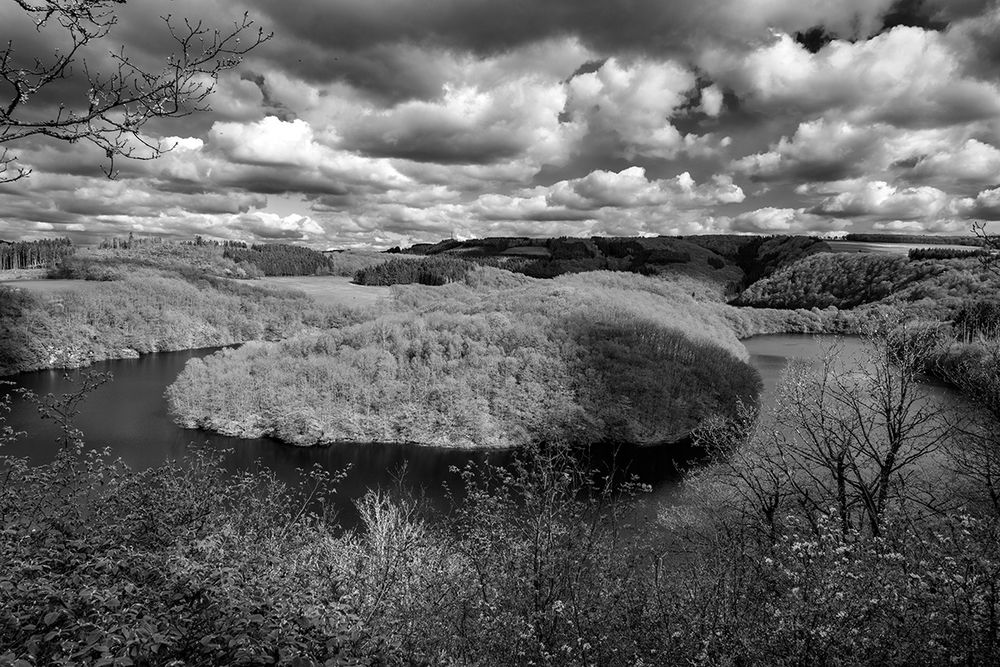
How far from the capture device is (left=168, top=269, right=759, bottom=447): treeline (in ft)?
145

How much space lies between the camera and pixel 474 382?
50.1 m

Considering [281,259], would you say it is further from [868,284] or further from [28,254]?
[868,284]

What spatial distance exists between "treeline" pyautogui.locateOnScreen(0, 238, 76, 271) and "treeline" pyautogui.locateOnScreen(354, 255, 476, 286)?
76.5 meters

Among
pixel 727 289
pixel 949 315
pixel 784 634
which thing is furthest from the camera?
pixel 727 289

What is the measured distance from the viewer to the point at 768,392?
58.5 m

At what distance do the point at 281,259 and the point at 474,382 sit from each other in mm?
129926

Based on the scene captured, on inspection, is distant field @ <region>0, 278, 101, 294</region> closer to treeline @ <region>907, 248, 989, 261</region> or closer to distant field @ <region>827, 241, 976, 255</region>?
treeline @ <region>907, 248, 989, 261</region>

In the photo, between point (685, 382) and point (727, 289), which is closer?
point (685, 382)

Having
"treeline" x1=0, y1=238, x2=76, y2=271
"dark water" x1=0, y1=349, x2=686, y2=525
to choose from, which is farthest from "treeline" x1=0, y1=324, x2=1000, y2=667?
"treeline" x1=0, y1=238, x2=76, y2=271

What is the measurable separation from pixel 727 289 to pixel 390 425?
575ft

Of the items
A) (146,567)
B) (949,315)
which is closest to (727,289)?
(949,315)

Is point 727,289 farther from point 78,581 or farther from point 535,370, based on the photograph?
point 78,581

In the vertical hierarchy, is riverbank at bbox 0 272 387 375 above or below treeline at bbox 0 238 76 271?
below

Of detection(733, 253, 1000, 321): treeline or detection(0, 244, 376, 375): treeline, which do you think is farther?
detection(733, 253, 1000, 321): treeline
